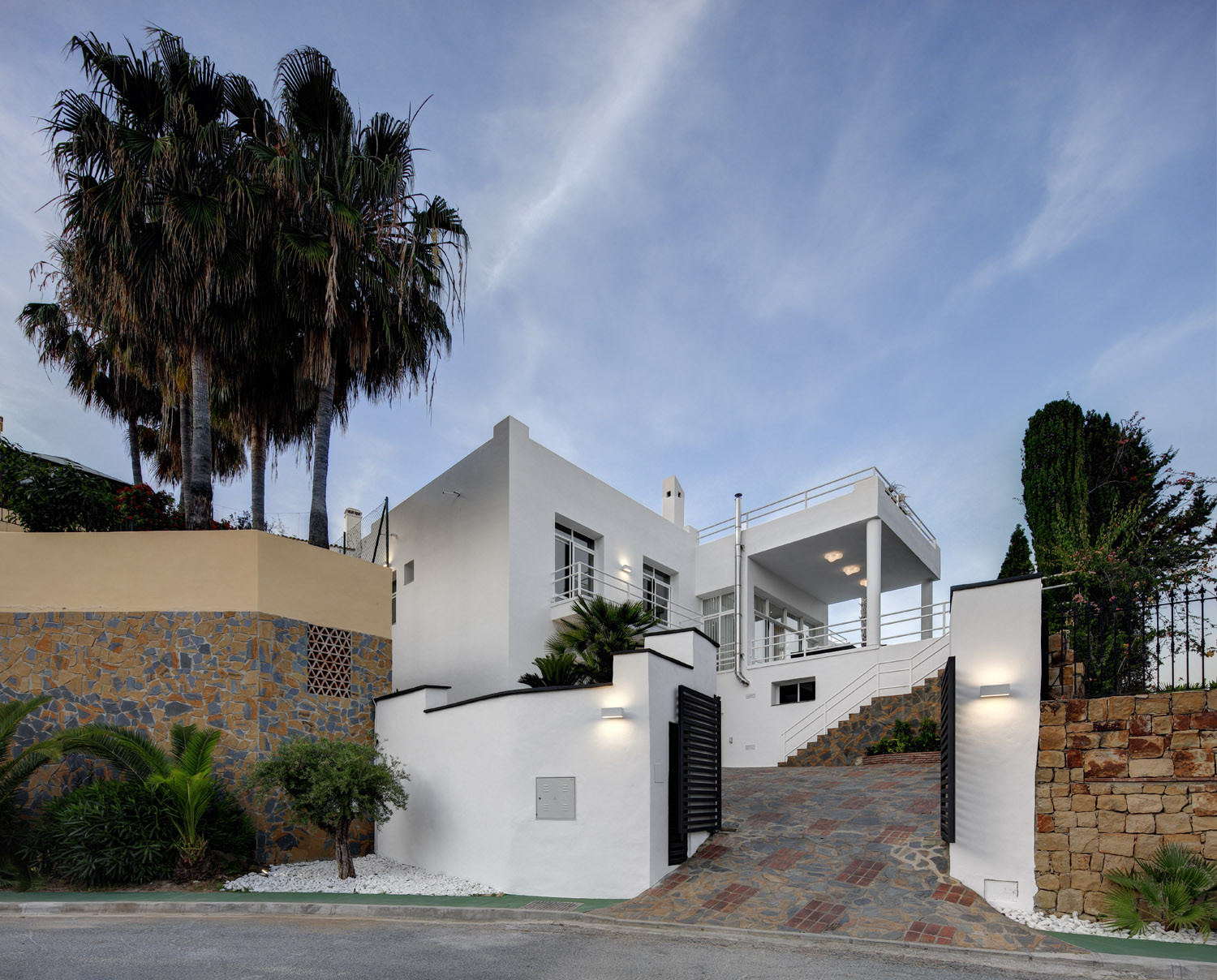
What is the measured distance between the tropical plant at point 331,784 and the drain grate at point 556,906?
276 cm

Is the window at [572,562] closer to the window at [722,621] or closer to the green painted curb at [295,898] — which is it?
the window at [722,621]

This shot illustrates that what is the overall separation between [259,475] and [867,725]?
14.0 m

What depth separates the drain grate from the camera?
820cm

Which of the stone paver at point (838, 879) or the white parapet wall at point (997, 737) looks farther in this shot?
the white parapet wall at point (997, 737)

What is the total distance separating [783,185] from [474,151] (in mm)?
6763

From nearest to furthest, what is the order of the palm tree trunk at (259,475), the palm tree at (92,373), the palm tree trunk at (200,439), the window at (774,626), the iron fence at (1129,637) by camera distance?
the iron fence at (1129,637) → the palm tree trunk at (200,439) → the palm tree trunk at (259,475) → the palm tree at (92,373) → the window at (774,626)

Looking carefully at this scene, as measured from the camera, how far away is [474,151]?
16188 millimetres

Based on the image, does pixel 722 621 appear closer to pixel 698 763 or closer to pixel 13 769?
pixel 698 763

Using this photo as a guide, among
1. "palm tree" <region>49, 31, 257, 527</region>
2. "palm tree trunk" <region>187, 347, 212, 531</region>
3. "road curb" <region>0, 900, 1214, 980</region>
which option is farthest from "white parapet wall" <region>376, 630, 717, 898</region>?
"palm tree" <region>49, 31, 257, 527</region>

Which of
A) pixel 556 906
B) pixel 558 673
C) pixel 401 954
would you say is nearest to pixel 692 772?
pixel 556 906

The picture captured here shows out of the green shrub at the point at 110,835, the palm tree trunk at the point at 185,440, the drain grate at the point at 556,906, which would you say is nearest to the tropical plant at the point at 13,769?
the green shrub at the point at 110,835

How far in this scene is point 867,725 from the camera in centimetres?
1608

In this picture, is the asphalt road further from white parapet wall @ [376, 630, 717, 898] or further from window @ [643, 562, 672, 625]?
window @ [643, 562, 672, 625]

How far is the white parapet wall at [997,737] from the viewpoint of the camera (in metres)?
7.69
